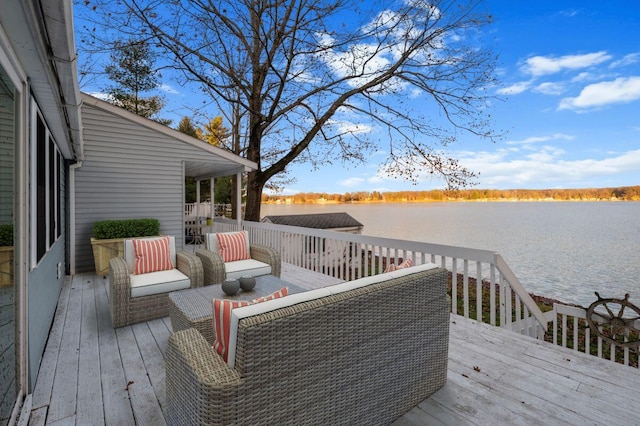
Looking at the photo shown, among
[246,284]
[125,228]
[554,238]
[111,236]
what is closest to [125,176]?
[125,228]

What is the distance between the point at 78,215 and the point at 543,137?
59.8 ft

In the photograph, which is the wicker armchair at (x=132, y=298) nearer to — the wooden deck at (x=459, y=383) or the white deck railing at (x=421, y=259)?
the wooden deck at (x=459, y=383)

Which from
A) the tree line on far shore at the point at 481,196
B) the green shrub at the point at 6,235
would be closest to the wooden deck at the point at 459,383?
the green shrub at the point at 6,235

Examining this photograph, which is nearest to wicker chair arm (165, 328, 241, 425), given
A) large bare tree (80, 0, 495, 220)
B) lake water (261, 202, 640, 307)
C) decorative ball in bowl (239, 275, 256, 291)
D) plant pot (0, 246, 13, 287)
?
plant pot (0, 246, 13, 287)

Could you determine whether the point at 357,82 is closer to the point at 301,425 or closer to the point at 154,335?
the point at 154,335

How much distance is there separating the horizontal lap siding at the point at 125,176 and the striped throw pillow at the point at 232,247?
3038mm

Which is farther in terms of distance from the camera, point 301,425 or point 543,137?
point 543,137

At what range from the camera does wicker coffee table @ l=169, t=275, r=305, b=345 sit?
258cm

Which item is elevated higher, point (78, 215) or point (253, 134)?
point (253, 134)

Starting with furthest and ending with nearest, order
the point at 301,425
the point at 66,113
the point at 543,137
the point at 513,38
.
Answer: the point at 543,137 < the point at 513,38 < the point at 66,113 < the point at 301,425

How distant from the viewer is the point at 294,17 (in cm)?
882

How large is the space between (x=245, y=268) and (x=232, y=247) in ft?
1.74

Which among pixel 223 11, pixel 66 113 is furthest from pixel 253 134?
pixel 66 113

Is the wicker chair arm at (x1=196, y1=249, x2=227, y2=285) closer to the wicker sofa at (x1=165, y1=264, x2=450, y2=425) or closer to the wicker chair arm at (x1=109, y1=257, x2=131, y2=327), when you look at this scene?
the wicker chair arm at (x1=109, y1=257, x2=131, y2=327)
